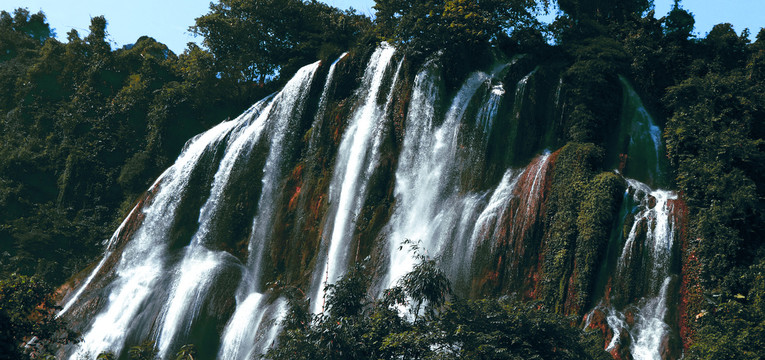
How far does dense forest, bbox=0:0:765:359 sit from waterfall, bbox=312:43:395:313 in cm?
143

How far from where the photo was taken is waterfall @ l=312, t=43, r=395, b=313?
24.1m

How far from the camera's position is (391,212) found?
24.3 m

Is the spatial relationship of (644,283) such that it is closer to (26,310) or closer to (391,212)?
(391,212)

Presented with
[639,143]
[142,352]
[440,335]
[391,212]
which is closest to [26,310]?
[142,352]

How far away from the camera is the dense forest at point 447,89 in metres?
13.5

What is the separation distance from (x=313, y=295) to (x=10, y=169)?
21119 millimetres

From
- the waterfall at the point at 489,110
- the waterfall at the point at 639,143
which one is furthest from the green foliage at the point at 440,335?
the waterfall at the point at 489,110

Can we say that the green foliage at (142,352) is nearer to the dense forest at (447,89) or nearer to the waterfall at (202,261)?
the dense forest at (447,89)

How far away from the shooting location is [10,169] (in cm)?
3591

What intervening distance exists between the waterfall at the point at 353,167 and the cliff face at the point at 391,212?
0.21 ft

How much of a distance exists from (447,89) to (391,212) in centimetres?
543

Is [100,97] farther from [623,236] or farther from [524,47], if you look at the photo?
[623,236]

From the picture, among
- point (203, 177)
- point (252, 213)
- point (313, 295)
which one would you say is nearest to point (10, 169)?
point (203, 177)

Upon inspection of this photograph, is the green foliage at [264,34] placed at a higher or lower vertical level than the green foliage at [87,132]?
higher
